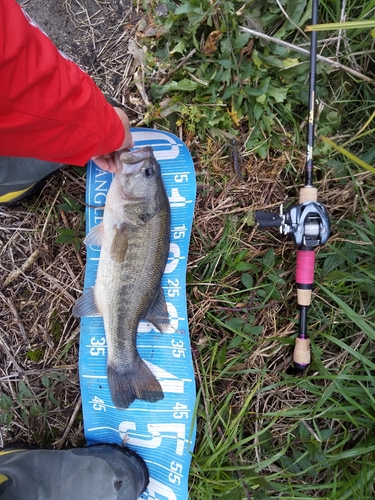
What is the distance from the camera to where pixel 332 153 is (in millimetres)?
2861

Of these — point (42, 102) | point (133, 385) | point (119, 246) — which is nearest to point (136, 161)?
point (119, 246)

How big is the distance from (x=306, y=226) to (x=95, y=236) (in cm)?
151

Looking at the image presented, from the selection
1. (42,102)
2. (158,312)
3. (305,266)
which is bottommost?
(158,312)

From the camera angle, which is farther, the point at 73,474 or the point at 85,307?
the point at 85,307

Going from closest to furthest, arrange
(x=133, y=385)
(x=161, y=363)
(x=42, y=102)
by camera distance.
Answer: (x=42, y=102), (x=133, y=385), (x=161, y=363)

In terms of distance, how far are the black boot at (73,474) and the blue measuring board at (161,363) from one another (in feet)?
0.49

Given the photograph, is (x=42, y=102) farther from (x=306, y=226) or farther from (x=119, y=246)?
(x=306, y=226)

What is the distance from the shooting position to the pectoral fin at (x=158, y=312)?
2850 millimetres

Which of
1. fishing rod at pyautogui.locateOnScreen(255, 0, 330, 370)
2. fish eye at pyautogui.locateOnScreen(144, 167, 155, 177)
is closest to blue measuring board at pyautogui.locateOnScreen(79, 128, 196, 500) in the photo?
fish eye at pyautogui.locateOnScreen(144, 167, 155, 177)

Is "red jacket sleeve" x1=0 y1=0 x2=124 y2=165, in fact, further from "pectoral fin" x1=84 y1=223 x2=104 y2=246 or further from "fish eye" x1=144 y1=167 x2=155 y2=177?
"pectoral fin" x1=84 y1=223 x2=104 y2=246

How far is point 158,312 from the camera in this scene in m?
2.86

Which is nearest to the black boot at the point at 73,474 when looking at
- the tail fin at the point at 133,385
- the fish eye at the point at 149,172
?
the tail fin at the point at 133,385

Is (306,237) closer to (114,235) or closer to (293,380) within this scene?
(293,380)

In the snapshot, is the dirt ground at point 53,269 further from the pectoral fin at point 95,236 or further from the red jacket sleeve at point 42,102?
the red jacket sleeve at point 42,102
